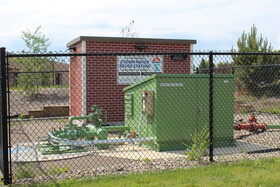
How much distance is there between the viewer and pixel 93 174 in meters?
5.50

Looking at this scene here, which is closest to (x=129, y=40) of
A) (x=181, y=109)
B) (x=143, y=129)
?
(x=143, y=129)

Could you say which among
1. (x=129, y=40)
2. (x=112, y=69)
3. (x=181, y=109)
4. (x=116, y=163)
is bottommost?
(x=116, y=163)

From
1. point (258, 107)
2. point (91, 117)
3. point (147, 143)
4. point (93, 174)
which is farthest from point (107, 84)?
point (258, 107)

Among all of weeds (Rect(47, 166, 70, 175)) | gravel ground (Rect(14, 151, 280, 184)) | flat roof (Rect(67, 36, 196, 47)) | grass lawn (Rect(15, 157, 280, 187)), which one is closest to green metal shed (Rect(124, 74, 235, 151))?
gravel ground (Rect(14, 151, 280, 184))

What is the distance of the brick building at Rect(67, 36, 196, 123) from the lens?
38.7 feet

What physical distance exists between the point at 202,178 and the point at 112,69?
24.2 feet

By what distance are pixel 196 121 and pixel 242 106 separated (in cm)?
867

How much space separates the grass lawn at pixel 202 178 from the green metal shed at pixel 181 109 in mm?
1903

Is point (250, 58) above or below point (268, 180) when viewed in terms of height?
above

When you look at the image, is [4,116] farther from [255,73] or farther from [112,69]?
[255,73]

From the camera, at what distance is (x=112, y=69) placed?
12000mm

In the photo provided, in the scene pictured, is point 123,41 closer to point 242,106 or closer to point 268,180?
point 242,106

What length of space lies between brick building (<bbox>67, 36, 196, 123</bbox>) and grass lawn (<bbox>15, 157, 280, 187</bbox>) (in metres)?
6.67

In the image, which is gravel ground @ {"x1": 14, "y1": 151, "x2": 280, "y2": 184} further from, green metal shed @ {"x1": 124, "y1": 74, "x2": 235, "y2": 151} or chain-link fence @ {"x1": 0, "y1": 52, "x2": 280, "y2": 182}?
green metal shed @ {"x1": 124, "y1": 74, "x2": 235, "y2": 151}
